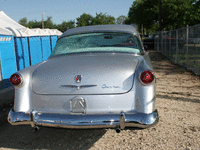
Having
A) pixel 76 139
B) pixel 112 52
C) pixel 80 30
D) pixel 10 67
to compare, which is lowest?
pixel 76 139

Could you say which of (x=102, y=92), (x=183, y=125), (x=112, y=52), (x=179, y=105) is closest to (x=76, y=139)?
(x=102, y=92)

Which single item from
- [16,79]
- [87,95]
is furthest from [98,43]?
[16,79]

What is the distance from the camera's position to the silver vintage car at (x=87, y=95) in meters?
2.97

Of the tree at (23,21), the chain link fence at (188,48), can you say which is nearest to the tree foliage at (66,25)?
the tree at (23,21)

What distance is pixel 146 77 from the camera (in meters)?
3.00

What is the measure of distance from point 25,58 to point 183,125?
9908mm

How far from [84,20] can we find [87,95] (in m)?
61.6

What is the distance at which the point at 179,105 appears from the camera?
18.0ft

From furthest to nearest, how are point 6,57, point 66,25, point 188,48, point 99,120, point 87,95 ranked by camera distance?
1. point 66,25
2. point 188,48
3. point 6,57
4. point 87,95
5. point 99,120

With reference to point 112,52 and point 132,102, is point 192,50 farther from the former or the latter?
point 132,102

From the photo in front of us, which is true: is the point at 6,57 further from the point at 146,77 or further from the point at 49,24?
the point at 49,24

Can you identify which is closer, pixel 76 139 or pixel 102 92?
pixel 102 92

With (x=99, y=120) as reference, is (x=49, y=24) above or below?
above

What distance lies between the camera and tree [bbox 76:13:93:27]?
62.0 meters
